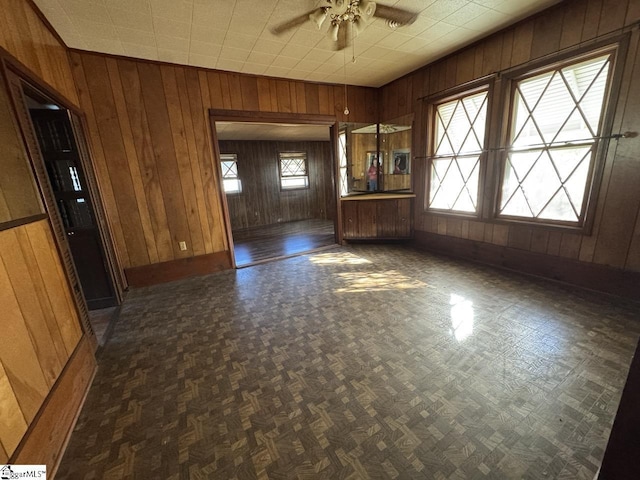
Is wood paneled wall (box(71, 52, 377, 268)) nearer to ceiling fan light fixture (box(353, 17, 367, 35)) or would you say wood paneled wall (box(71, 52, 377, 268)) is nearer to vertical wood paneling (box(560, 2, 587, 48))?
ceiling fan light fixture (box(353, 17, 367, 35))

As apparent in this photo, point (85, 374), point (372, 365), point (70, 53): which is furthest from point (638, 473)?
point (70, 53)

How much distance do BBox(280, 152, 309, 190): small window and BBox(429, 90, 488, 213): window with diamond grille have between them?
4521 millimetres

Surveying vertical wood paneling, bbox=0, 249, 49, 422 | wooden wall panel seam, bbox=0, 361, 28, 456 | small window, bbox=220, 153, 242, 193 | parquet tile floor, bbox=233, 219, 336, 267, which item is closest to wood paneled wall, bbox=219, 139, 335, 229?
small window, bbox=220, 153, 242, 193

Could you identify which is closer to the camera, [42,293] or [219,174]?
[42,293]

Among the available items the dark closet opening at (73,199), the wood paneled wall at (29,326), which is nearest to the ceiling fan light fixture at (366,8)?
the wood paneled wall at (29,326)

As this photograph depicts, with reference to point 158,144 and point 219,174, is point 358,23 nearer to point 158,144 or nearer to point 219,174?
point 219,174

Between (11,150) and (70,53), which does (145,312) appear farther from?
(70,53)

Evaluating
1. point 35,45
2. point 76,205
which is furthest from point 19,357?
point 35,45

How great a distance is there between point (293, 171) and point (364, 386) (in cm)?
677

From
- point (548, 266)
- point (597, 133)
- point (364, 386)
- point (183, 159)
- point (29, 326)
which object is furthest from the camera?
point (183, 159)

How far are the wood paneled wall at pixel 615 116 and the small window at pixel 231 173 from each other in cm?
516

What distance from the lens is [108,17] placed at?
208 cm

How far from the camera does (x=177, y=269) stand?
3244 millimetres

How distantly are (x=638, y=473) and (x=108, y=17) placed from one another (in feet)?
11.8
